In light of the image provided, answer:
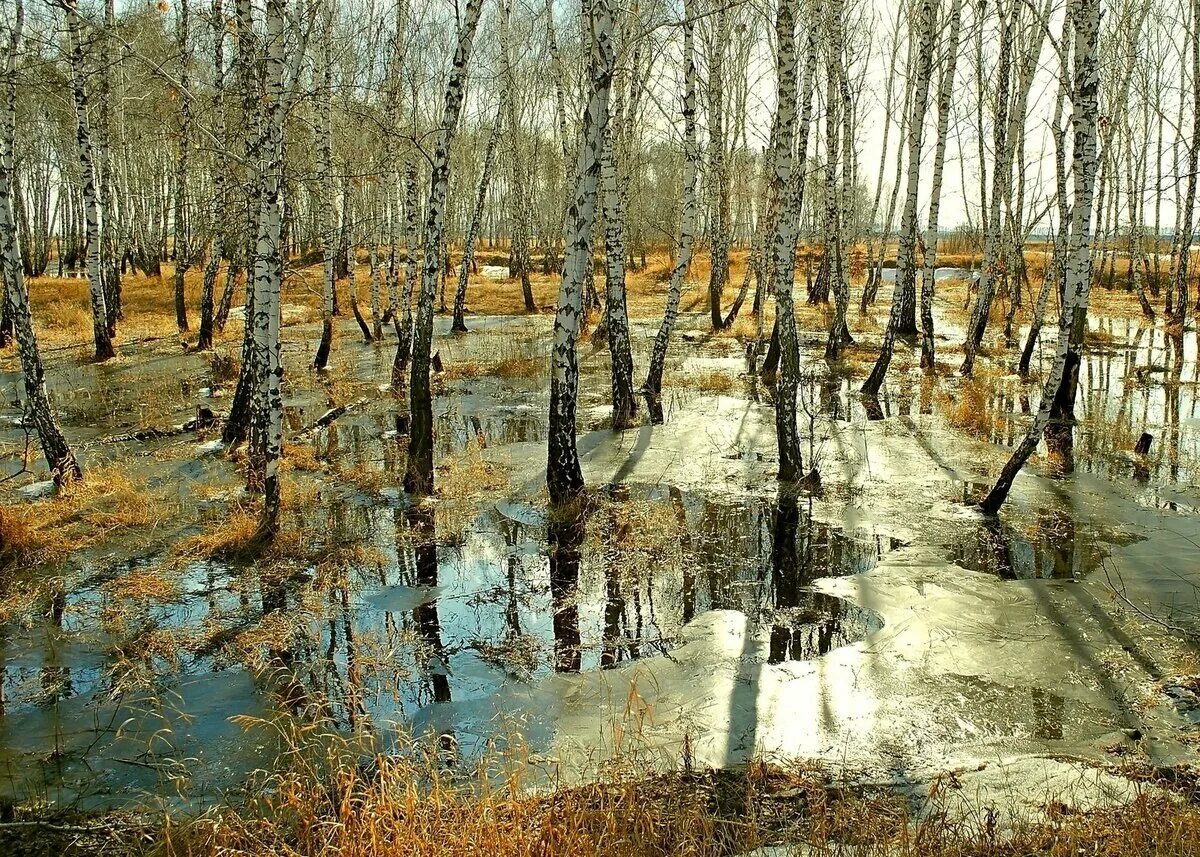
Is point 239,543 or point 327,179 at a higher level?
point 327,179

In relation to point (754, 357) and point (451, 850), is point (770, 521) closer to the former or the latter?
point (451, 850)

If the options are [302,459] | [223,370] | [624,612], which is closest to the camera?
[624,612]

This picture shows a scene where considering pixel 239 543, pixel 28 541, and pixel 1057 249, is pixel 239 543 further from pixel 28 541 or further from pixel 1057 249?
pixel 1057 249

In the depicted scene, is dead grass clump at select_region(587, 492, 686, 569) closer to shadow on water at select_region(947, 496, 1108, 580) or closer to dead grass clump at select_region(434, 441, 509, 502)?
dead grass clump at select_region(434, 441, 509, 502)

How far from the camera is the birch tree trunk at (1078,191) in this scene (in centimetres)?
867

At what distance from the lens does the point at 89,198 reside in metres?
17.0

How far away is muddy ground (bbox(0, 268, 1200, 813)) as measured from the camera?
520 cm

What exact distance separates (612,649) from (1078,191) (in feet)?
22.9

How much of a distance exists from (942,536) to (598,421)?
624 cm

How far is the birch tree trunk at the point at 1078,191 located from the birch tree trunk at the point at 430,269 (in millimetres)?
6208

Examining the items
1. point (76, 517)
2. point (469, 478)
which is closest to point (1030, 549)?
point (469, 478)

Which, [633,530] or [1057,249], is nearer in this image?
[633,530]

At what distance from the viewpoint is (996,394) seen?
15.4 meters

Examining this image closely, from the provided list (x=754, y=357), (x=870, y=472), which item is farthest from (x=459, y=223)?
(x=870, y=472)
